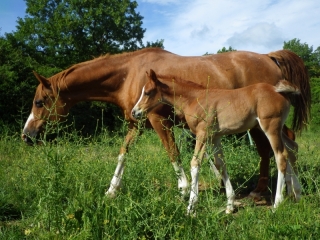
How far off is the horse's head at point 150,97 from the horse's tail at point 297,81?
6.71 ft

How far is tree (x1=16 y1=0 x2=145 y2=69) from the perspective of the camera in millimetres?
22828

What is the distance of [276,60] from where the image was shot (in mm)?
6109

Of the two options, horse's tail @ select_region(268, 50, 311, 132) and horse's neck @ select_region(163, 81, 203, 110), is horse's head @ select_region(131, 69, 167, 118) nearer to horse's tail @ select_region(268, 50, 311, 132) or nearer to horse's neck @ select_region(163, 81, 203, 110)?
horse's neck @ select_region(163, 81, 203, 110)

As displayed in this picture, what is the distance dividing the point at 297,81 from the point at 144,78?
2.33 meters

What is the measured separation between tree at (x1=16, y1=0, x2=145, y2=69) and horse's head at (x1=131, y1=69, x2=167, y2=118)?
17.2m

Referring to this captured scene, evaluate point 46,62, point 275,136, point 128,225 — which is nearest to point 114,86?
point 275,136

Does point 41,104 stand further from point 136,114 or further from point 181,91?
point 181,91

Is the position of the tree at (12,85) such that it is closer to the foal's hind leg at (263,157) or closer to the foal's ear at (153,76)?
the foal's ear at (153,76)

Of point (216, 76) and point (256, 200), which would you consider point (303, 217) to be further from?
point (216, 76)

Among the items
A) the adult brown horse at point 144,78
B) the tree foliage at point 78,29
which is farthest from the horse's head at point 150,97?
the tree foliage at point 78,29

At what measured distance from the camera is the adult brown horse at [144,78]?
574cm

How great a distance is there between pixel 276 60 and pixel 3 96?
755 cm

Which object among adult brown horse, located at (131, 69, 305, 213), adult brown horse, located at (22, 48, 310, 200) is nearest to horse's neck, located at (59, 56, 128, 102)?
adult brown horse, located at (22, 48, 310, 200)

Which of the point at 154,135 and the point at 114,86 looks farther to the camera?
the point at 154,135
